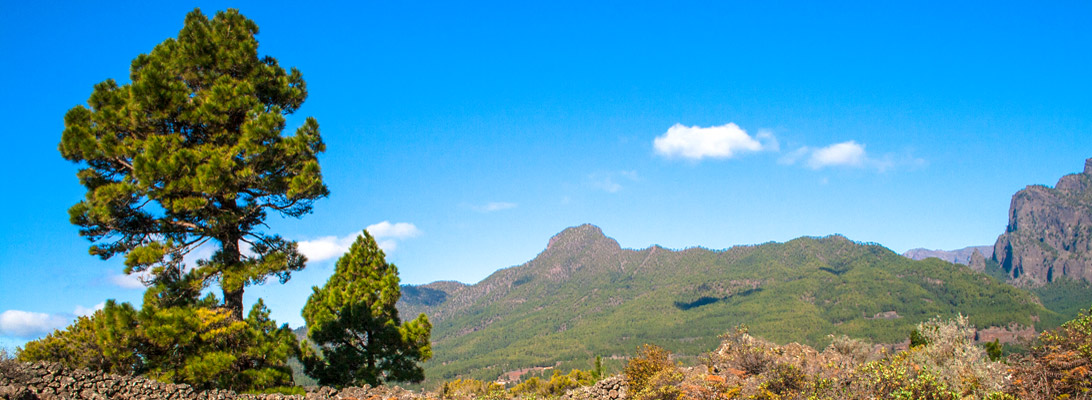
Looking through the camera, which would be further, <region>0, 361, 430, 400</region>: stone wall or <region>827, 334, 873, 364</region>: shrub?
<region>827, 334, 873, 364</region>: shrub

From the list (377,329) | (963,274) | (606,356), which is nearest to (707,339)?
(606,356)

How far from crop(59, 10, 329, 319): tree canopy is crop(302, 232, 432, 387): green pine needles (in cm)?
634

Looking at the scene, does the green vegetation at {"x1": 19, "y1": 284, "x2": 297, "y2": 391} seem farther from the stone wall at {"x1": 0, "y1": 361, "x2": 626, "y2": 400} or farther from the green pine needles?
the green pine needles

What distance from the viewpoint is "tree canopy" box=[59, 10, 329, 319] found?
11680 millimetres

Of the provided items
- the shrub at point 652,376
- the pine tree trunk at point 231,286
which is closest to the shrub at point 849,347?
the shrub at point 652,376

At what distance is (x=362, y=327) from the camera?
19.9m

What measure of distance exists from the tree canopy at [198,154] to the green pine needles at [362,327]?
6338mm

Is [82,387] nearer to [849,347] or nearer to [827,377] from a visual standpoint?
[827,377]

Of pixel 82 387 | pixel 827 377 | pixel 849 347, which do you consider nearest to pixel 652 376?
pixel 827 377

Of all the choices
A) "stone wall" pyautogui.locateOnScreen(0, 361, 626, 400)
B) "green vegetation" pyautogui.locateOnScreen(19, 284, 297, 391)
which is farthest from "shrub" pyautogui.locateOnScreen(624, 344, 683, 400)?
"green vegetation" pyautogui.locateOnScreen(19, 284, 297, 391)

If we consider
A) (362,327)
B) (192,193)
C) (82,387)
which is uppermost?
(192,193)

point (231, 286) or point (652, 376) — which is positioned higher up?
point (231, 286)

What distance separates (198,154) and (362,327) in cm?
978

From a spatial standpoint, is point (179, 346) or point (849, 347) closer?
point (179, 346)
